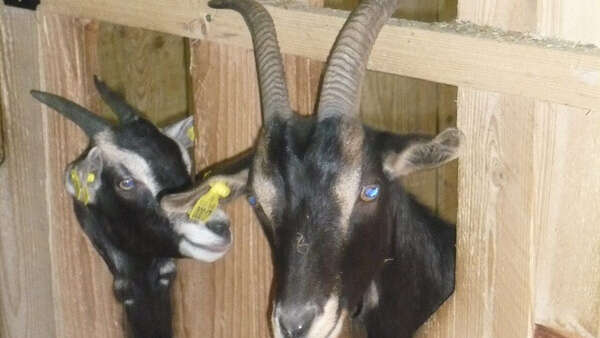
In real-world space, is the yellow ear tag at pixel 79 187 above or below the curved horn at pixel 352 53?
below

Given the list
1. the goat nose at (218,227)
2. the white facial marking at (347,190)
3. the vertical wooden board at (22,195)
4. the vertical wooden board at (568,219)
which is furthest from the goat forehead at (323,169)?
the vertical wooden board at (22,195)

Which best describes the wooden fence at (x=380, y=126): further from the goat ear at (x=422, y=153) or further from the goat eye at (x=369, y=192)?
the goat eye at (x=369, y=192)

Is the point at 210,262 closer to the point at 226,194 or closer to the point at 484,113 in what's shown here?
the point at 226,194

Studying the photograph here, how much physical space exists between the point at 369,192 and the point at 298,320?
444 mm

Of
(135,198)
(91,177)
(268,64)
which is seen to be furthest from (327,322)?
(91,177)

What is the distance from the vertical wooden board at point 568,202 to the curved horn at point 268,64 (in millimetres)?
783

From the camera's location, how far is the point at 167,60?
6.12 metres

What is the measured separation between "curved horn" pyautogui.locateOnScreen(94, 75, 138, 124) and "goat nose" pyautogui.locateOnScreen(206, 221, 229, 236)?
0.62 meters

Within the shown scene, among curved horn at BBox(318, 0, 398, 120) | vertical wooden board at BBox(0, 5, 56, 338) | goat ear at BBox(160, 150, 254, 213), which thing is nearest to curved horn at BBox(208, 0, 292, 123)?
curved horn at BBox(318, 0, 398, 120)

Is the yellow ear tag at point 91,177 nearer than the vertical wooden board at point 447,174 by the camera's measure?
Yes

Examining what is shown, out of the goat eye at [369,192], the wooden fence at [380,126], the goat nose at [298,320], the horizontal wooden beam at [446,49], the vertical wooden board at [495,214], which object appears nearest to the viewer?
the horizontal wooden beam at [446,49]

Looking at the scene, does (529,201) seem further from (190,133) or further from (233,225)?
(190,133)

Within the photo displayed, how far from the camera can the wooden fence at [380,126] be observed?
109 inches

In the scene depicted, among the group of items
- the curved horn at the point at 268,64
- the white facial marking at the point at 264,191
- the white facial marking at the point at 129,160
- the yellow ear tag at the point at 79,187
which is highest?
the curved horn at the point at 268,64
